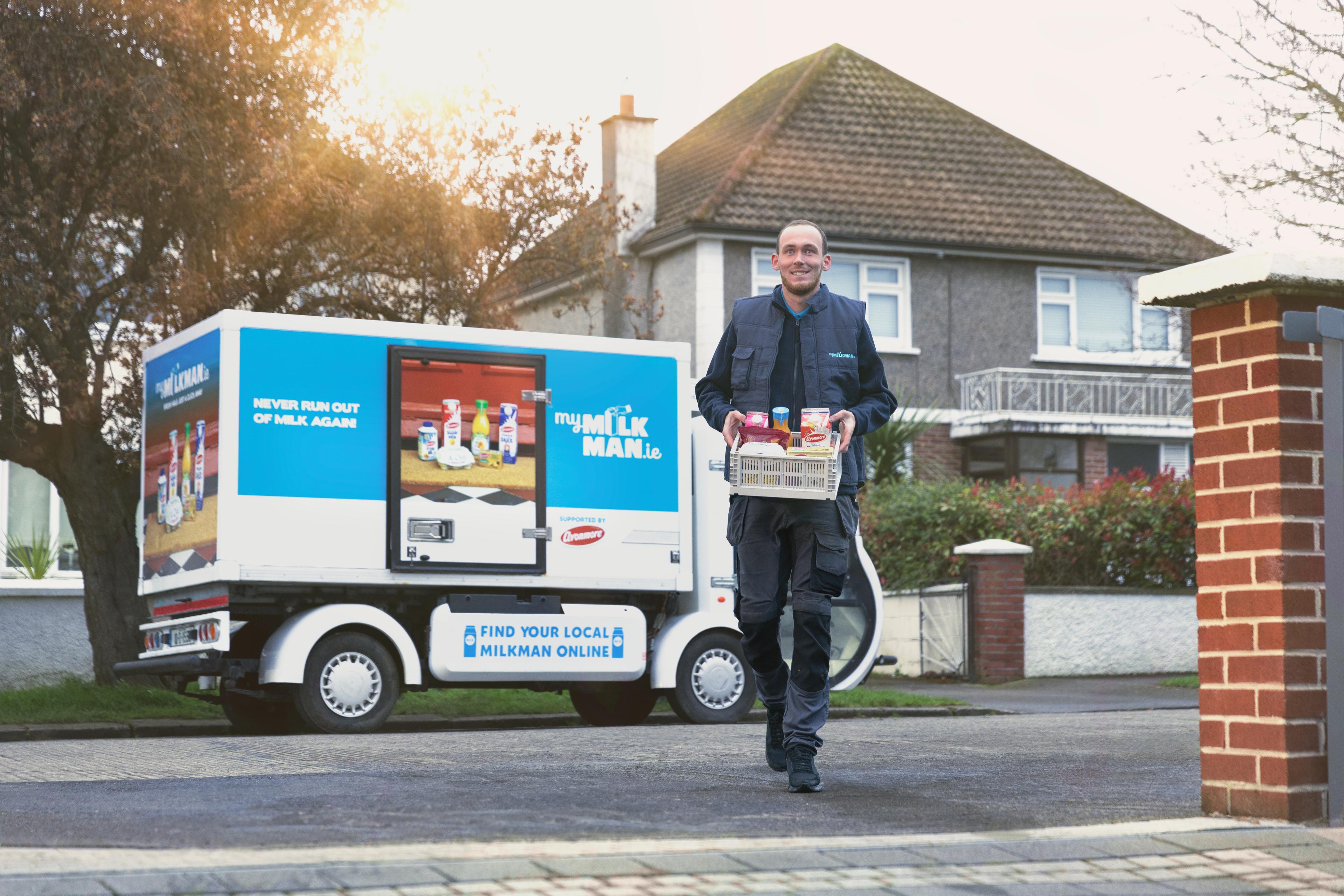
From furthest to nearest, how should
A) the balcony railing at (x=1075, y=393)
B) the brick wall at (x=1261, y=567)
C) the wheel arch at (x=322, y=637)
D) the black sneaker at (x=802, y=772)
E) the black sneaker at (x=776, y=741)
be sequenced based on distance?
the balcony railing at (x=1075, y=393)
the wheel arch at (x=322, y=637)
the black sneaker at (x=776, y=741)
the black sneaker at (x=802, y=772)
the brick wall at (x=1261, y=567)

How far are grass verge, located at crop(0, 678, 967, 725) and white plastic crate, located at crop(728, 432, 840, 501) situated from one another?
21.0ft

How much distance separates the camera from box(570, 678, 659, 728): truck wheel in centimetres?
1287

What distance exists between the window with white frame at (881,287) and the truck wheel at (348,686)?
16665mm

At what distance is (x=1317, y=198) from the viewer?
60.4 ft

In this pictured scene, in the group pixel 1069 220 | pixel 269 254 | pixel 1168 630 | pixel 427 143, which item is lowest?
pixel 1168 630

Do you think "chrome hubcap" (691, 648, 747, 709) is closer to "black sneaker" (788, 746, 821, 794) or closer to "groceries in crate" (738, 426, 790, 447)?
"black sneaker" (788, 746, 821, 794)

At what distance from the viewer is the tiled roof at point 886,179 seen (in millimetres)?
27859


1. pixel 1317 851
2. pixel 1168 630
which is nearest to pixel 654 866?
pixel 1317 851

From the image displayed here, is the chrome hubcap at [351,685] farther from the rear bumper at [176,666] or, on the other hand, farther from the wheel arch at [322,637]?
the rear bumper at [176,666]

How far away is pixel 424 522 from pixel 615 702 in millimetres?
2327

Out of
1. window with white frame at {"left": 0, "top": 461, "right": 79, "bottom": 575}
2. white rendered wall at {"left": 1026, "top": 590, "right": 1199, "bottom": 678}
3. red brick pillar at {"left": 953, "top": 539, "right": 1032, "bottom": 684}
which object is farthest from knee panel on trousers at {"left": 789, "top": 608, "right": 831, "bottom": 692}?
window with white frame at {"left": 0, "top": 461, "right": 79, "bottom": 575}

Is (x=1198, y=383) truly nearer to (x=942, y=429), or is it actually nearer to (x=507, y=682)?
(x=507, y=682)

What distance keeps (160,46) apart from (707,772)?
8.50 meters

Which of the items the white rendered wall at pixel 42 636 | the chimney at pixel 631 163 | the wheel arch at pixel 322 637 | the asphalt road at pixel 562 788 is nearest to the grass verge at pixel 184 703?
the wheel arch at pixel 322 637
